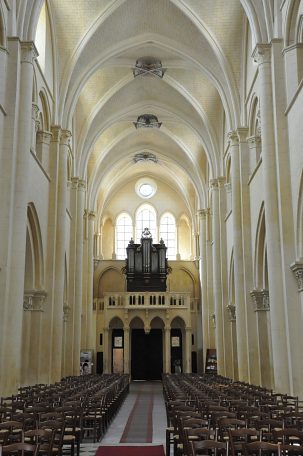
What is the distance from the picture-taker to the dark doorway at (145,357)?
1821 inches

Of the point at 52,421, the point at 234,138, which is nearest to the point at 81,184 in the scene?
the point at 234,138

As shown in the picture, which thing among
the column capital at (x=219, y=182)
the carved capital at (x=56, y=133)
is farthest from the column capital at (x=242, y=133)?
the carved capital at (x=56, y=133)

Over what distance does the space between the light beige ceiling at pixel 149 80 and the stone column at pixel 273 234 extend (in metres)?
7.43

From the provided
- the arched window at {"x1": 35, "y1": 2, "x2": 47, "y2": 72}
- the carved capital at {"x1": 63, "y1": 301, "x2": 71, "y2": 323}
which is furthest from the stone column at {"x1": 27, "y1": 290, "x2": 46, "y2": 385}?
the arched window at {"x1": 35, "y1": 2, "x2": 47, "y2": 72}

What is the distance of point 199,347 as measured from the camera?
44.9 metres

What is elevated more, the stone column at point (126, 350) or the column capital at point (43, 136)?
the column capital at point (43, 136)

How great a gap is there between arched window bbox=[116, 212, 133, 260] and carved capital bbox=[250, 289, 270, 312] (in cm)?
2639

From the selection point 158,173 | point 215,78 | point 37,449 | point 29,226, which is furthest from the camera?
point 158,173

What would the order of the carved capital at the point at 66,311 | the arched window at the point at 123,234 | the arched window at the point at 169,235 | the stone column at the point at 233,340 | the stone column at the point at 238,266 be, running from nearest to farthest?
the stone column at the point at 238,266 < the stone column at the point at 233,340 < the carved capital at the point at 66,311 < the arched window at the point at 123,234 < the arched window at the point at 169,235

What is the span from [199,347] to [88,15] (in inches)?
1107

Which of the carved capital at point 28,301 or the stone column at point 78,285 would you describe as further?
the stone column at point 78,285

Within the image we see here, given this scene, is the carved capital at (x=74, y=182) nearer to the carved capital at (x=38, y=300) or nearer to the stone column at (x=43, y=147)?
the stone column at (x=43, y=147)

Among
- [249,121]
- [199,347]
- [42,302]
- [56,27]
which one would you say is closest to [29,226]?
[42,302]

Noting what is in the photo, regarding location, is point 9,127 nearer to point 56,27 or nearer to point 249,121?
point 56,27
